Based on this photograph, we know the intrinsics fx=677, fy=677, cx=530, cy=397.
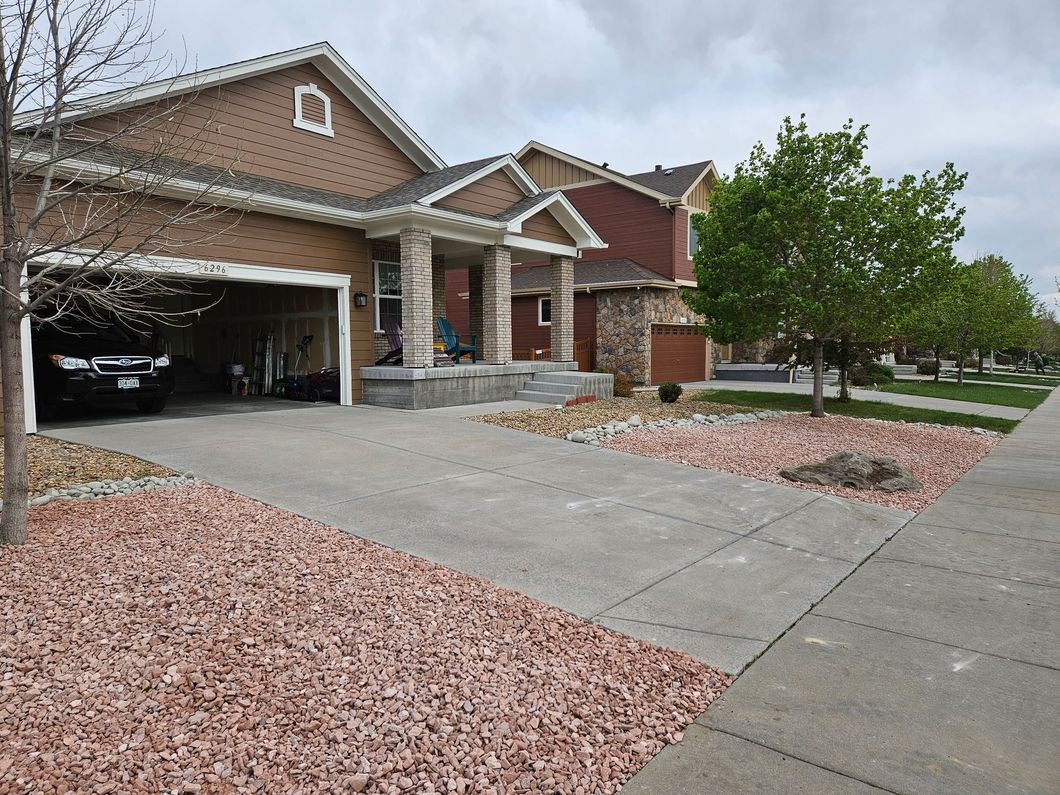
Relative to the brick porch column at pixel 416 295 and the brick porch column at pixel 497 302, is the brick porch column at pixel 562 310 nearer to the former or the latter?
the brick porch column at pixel 497 302

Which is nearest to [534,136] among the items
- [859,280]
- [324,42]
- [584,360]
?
[584,360]

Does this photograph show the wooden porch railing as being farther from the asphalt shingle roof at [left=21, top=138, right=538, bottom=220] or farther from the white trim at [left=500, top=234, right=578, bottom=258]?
the asphalt shingle roof at [left=21, top=138, right=538, bottom=220]

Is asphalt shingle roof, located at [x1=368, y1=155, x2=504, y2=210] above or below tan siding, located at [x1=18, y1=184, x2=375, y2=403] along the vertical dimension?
above

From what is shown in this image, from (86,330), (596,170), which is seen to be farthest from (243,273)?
(596,170)

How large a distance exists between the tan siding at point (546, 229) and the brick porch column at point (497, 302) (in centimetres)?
83

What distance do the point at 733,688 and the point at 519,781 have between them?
124 centimetres

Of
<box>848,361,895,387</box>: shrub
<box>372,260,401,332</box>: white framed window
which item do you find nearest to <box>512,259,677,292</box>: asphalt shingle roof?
<box>848,361,895,387</box>: shrub

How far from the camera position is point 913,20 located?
31.6 feet

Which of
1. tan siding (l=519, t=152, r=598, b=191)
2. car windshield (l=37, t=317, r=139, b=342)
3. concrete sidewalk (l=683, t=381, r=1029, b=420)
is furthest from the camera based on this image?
tan siding (l=519, t=152, r=598, b=191)

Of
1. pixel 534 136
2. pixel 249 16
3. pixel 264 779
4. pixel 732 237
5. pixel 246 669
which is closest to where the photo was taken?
pixel 264 779

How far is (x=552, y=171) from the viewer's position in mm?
24891

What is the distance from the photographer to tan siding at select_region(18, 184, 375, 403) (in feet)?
33.8

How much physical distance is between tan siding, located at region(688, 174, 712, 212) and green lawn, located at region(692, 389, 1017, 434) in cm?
734

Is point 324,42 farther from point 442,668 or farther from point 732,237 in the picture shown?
point 442,668
